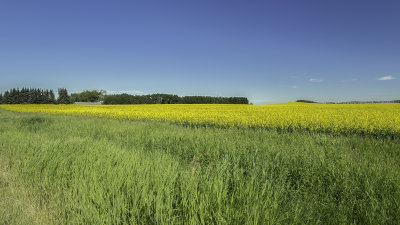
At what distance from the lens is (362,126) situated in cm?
1026

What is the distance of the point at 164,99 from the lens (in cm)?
6919

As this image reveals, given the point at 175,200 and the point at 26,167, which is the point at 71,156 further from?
the point at 175,200

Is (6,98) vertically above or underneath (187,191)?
above

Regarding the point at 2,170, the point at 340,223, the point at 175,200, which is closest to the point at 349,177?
the point at 340,223

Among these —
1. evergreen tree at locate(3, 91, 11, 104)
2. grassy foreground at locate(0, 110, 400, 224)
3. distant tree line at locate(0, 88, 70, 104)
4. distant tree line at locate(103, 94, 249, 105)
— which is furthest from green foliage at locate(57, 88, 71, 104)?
grassy foreground at locate(0, 110, 400, 224)

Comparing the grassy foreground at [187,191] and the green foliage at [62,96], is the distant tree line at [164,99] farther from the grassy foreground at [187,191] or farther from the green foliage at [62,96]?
the grassy foreground at [187,191]

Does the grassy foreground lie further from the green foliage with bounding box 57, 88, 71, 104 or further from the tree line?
the green foliage with bounding box 57, 88, 71, 104

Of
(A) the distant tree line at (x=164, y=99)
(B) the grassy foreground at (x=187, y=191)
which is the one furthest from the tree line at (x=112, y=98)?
(B) the grassy foreground at (x=187, y=191)

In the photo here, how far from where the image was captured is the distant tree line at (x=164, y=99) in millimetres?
62812

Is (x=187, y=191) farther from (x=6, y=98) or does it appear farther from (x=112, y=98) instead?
(x=6, y=98)

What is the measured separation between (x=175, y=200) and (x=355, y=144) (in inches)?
279

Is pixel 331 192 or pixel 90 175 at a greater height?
pixel 90 175

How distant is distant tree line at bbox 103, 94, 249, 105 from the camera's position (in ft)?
206

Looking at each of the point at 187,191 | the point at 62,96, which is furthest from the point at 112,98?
the point at 187,191
